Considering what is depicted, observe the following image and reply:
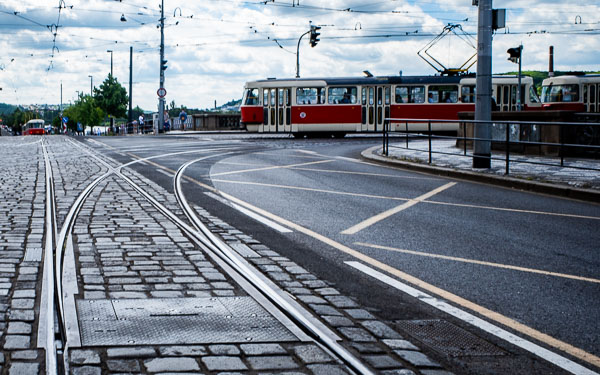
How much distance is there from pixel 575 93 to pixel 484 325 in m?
38.0

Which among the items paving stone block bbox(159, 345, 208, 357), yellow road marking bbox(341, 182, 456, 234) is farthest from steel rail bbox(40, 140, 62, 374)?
yellow road marking bbox(341, 182, 456, 234)

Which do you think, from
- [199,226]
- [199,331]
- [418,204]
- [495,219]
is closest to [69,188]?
[199,226]

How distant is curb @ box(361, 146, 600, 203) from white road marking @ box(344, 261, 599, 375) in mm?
6627

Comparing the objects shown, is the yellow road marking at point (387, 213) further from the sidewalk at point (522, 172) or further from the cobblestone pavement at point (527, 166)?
the cobblestone pavement at point (527, 166)

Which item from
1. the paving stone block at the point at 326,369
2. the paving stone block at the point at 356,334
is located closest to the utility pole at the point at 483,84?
the paving stone block at the point at 356,334

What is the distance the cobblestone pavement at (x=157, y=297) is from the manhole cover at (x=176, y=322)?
2 cm

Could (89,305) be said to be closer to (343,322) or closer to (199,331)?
(199,331)

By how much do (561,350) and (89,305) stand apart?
3.08m

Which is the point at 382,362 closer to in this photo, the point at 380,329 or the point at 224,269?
the point at 380,329

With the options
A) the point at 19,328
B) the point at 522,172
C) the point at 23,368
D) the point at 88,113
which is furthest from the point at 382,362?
the point at 88,113

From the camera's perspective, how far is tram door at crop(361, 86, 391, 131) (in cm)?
3662

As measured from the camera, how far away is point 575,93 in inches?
1570

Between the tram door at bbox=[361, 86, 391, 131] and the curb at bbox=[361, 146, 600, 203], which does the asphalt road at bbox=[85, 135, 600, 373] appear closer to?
the curb at bbox=[361, 146, 600, 203]

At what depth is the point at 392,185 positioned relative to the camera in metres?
13.8
